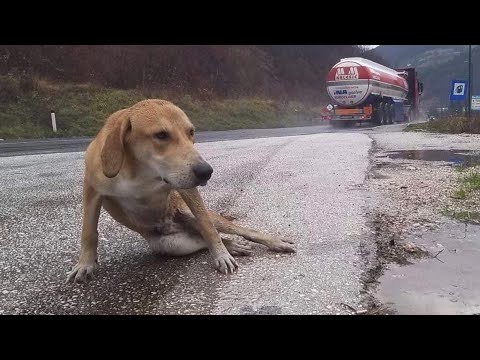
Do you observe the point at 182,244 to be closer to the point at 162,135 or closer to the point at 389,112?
the point at 162,135

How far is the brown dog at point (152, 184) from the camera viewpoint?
2.76 metres

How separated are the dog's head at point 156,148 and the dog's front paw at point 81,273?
63 centimetres

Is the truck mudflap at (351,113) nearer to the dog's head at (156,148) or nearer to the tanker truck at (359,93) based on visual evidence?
the tanker truck at (359,93)

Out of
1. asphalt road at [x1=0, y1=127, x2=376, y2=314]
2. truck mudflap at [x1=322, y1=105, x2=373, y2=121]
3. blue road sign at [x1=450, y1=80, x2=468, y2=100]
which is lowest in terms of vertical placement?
asphalt road at [x1=0, y1=127, x2=376, y2=314]

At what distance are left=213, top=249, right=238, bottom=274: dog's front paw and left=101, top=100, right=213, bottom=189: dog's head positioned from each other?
61 cm

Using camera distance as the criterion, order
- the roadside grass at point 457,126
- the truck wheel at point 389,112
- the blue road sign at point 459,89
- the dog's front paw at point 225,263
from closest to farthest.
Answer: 1. the dog's front paw at point 225,263
2. the roadside grass at point 457,126
3. the blue road sign at point 459,89
4. the truck wheel at point 389,112

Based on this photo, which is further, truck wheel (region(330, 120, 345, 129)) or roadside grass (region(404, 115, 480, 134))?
truck wheel (region(330, 120, 345, 129))

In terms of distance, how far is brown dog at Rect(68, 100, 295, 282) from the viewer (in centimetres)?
276

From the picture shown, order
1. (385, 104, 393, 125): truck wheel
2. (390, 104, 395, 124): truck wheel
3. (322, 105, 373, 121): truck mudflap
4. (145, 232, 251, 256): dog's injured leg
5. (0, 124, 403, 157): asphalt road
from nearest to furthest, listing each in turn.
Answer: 1. (145, 232, 251, 256): dog's injured leg
2. (0, 124, 403, 157): asphalt road
3. (322, 105, 373, 121): truck mudflap
4. (385, 104, 393, 125): truck wheel
5. (390, 104, 395, 124): truck wheel

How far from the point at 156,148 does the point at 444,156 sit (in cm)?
779

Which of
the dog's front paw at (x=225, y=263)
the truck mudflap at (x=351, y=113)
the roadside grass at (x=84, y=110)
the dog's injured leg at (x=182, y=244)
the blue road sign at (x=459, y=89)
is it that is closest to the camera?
the dog's front paw at (x=225, y=263)

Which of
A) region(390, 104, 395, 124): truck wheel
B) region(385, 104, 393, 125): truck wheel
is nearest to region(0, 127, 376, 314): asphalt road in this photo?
region(385, 104, 393, 125): truck wheel

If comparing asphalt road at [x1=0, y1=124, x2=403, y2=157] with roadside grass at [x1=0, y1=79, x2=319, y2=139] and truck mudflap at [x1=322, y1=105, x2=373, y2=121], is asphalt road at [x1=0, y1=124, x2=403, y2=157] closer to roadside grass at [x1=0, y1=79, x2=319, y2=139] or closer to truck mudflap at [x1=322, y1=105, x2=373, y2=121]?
roadside grass at [x1=0, y1=79, x2=319, y2=139]

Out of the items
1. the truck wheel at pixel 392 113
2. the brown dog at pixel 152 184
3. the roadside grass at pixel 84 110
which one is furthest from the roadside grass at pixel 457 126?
→ the brown dog at pixel 152 184
